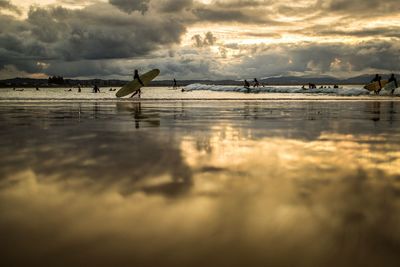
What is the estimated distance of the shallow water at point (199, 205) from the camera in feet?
11.3

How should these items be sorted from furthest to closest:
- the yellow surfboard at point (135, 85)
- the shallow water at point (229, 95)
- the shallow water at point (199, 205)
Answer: the shallow water at point (229, 95) → the yellow surfboard at point (135, 85) → the shallow water at point (199, 205)

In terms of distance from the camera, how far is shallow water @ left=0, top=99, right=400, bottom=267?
11.3ft

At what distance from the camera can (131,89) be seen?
43.2 metres

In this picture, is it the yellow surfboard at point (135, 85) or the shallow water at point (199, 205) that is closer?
the shallow water at point (199, 205)

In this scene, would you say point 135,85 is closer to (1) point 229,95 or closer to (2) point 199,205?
(1) point 229,95

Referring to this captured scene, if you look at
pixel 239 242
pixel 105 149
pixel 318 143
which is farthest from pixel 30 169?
pixel 318 143

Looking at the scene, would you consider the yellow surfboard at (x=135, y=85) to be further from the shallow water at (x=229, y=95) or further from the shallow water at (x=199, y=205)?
the shallow water at (x=199, y=205)

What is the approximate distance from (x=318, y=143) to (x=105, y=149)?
17.7 feet

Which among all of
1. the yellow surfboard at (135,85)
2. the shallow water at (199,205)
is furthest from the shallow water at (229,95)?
the shallow water at (199,205)

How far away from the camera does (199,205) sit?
15.7 ft

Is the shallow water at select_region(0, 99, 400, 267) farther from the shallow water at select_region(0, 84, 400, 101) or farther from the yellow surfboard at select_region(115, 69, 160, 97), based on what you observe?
the yellow surfboard at select_region(115, 69, 160, 97)

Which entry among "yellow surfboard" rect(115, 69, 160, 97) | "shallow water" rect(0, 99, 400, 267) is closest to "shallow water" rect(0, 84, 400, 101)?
"yellow surfboard" rect(115, 69, 160, 97)

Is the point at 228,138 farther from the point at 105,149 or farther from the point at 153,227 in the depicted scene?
the point at 153,227

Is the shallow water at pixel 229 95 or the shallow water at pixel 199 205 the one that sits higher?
the shallow water at pixel 229 95
